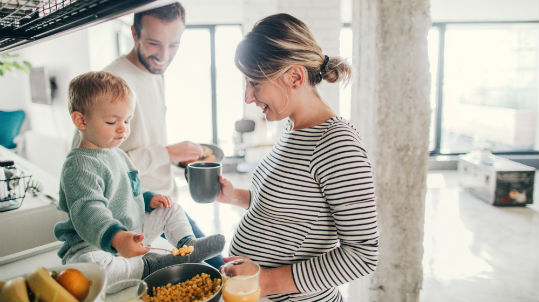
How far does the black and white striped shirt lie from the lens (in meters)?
0.84

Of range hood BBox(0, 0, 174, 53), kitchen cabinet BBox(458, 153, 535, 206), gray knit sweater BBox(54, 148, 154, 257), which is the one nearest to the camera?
range hood BBox(0, 0, 174, 53)

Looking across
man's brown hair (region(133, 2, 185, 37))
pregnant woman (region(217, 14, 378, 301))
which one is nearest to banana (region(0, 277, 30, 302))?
pregnant woman (region(217, 14, 378, 301))

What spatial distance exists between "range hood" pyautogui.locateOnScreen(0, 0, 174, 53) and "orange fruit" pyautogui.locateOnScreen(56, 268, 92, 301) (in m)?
0.55

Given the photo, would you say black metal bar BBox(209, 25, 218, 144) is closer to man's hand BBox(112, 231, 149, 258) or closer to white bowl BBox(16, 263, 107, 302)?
man's hand BBox(112, 231, 149, 258)

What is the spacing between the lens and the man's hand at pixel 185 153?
151cm

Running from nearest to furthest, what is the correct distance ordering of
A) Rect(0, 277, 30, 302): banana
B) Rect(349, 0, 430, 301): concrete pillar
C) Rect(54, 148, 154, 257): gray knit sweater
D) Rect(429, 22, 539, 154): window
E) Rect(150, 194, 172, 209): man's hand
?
Rect(0, 277, 30, 302): banana, Rect(54, 148, 154, 257): gray knit sweater, Rect(150, 194, 172, 209): man's hand, Rect(349, 0, 430, 301): concrete pillar, Rect(429, 22, 539, 154): window

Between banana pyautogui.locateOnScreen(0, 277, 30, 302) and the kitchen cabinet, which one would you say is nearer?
banana pyautogui.locateOnScreen(0, 277, 30, 302)

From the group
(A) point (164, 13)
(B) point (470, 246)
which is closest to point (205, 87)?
(B) point (470, 246)

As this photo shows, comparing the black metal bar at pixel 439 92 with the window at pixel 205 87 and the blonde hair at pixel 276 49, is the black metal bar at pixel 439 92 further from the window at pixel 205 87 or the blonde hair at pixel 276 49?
the blonde hair at pixel 276 49

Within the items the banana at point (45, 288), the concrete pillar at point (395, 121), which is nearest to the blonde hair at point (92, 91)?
the banana at point (45, 288)

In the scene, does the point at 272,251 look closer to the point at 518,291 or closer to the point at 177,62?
the point at 518,291

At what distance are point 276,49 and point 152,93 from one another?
3.01ft

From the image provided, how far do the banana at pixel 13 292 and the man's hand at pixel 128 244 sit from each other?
25 cm

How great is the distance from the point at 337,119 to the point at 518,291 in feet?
8.98
